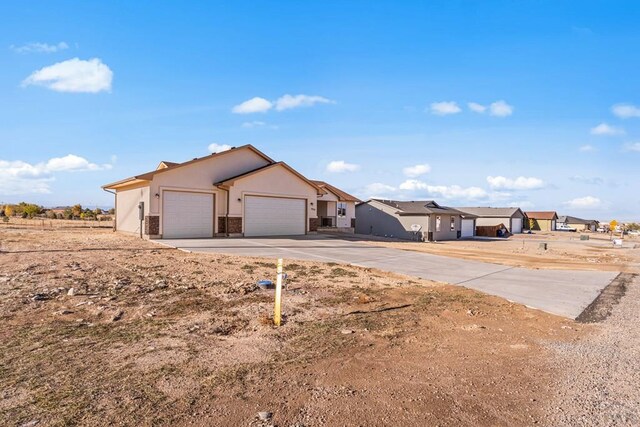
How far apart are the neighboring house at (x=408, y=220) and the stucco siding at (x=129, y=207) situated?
2313cm

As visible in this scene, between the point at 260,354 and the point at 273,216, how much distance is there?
829 inches

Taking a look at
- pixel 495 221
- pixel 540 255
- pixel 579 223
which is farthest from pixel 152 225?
pixel 579 223

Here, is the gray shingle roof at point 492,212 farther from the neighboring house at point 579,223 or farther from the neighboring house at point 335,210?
the neighboring house at point 579,223

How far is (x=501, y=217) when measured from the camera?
59188mm

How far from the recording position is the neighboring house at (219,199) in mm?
21844

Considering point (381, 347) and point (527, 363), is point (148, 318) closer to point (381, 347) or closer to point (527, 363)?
point (381, 347)

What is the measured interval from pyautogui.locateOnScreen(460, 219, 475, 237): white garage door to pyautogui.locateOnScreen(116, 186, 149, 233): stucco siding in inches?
1320

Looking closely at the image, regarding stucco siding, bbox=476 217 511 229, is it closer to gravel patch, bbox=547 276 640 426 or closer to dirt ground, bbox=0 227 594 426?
dirt ground, bbox=0 227 594 426

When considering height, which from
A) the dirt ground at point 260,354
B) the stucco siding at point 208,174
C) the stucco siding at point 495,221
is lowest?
the dirt ground at point 260,354

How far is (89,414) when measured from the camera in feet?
12.0

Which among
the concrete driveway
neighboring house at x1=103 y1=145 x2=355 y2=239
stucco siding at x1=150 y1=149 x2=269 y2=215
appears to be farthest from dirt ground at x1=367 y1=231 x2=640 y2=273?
stucco siding at x1=150 y1=149 x2=269 y2=215

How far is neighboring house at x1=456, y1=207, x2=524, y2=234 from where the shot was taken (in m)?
59.2

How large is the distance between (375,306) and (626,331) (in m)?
4.47

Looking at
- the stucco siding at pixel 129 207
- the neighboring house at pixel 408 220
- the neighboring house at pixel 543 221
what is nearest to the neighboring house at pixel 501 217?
the neighboring house at pixel 543 221
